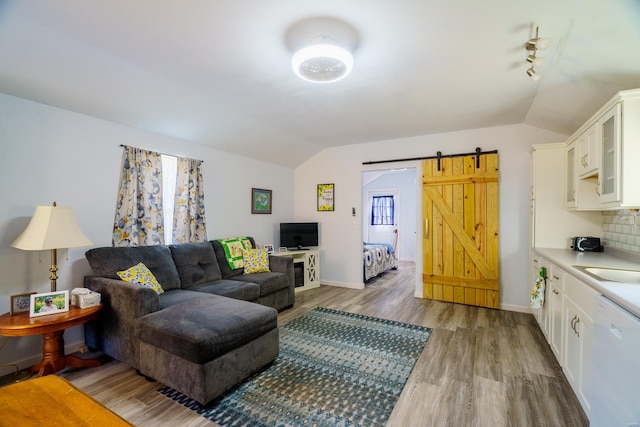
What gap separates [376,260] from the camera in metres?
5.58

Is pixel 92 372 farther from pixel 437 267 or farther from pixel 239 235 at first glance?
pixel 437 267

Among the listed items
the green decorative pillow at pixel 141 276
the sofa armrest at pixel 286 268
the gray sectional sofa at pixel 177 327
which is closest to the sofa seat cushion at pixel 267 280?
the sofa armrest at pixel 286 268

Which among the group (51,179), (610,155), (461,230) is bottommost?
(461,230)

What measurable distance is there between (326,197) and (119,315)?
11.9 ft

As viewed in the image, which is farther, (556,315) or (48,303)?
(556,315)

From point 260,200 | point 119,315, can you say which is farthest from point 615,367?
point 260,200

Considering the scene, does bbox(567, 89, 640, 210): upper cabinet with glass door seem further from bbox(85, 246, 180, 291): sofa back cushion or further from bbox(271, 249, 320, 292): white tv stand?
bbox(85, 246, 180, 291): sofa back cushion

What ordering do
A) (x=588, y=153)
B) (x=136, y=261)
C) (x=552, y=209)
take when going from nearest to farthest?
(x=588, y=153) < (x=136, y=261) < (x=552, y=209)

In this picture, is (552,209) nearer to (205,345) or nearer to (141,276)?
(205,345)

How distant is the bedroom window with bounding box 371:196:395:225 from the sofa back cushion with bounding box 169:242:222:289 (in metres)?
5.50

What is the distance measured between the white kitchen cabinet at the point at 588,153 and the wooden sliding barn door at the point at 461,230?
1.21 m

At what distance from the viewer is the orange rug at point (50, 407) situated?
833 millimetres

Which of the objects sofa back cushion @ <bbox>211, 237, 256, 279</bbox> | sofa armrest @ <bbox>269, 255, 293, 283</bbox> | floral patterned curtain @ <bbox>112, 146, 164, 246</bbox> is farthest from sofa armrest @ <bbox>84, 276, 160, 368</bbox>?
sofa armrest @ <bbox>269, 255, 293, 283</bbox>

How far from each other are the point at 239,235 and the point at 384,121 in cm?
274
